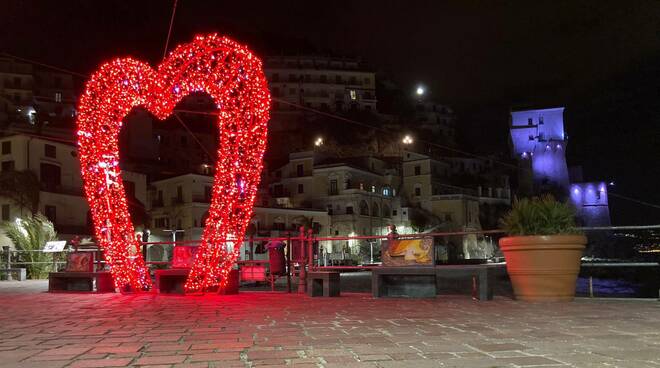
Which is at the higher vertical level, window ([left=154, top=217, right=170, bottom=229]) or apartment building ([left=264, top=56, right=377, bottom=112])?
apartment building ([left=264, top=56, right=377, bottom=112])

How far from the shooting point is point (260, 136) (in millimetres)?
10547

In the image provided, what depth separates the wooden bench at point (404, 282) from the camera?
967cm

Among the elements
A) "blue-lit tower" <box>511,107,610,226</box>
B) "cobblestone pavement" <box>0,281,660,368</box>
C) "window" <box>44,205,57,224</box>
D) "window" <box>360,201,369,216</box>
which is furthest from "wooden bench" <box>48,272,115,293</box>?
"blue-lit tower" <box>511,107,610,226</box>

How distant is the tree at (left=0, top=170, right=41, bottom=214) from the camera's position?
108 feet

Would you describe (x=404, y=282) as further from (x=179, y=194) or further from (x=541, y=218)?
(x=179, y=194)

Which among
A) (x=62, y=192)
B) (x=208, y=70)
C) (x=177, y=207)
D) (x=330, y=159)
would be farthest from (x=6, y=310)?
(x=330, y=159)

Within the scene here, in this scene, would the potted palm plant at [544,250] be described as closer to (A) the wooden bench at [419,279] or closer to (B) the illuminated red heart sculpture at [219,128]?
(A) the wooden bench at [419,279]

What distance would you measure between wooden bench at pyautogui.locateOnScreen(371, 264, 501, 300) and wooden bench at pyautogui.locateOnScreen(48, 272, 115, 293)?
20.9ft

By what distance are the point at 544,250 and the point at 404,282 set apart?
2.60 m

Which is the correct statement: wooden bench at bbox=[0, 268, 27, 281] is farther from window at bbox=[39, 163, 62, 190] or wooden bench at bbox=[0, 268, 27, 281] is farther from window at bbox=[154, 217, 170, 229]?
window at bbox=[154, 217, 170, 229]

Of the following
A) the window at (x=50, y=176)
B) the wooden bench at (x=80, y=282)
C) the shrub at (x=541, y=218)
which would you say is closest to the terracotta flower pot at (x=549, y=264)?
the shrub at (x=541, y=218)

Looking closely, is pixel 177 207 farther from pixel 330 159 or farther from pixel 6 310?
pixel 6 310

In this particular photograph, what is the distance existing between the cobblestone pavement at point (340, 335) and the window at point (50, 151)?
3054 cm

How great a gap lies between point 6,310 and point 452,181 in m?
74.7
